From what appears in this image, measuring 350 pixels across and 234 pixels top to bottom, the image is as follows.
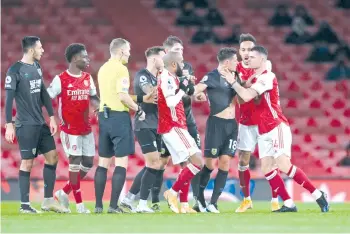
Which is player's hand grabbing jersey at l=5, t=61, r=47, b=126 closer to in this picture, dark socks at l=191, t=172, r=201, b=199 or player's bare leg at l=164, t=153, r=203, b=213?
player's bare leg at l=164, t=153, r=203, b=213

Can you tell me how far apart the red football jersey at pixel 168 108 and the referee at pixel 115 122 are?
0.96 ft

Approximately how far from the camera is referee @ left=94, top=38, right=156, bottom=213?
12.6 m

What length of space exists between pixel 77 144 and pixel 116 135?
675 millimetres

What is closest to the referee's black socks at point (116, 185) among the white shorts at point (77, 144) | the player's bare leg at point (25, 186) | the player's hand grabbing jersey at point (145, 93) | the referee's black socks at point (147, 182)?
the referee's black socks at point (147, 182)

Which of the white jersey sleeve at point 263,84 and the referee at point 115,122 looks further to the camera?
the referee at point 115,122

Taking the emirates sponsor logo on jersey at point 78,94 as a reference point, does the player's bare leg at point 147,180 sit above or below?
below

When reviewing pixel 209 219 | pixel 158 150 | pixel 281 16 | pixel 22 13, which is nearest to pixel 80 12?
pixel 22 13

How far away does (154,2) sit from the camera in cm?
2256

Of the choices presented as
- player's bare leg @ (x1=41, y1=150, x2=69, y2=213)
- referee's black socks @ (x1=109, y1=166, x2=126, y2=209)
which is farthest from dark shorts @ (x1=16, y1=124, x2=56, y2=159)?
referee's black socks @ (x1=109, y1=166, x2=126, y2=209)

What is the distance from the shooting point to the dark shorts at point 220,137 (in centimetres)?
1313

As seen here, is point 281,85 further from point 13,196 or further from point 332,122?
point 13,196

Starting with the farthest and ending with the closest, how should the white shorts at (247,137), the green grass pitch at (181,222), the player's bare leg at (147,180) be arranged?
the white shorts at (247,137), the player's bare leg at (147,180), the green grass pitch at (181,222)

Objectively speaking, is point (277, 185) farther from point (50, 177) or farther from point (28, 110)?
point (28, 110)

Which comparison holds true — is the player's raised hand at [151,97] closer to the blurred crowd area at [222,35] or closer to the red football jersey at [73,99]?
the red football jersey at [73,99]
